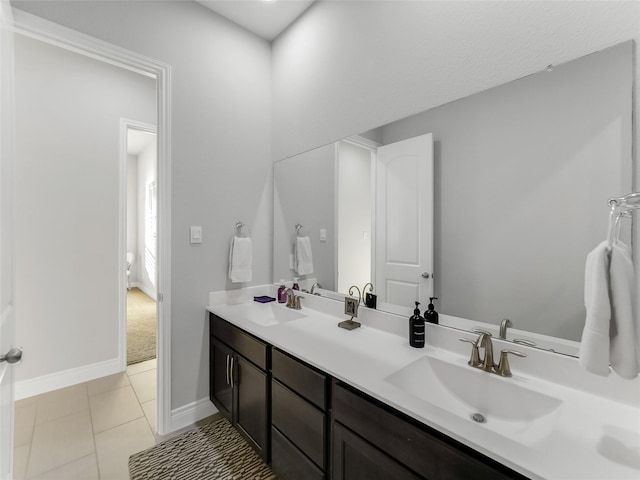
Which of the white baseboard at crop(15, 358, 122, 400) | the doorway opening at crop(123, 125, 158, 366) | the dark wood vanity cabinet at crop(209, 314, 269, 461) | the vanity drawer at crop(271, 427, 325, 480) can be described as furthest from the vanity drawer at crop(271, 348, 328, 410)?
the doorway opening at crop(123, 125, 158, 366)

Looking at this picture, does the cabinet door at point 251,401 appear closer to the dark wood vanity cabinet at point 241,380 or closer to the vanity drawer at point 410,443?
the dark wood vanity cabinet at point 241,380

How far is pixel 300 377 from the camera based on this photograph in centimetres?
124

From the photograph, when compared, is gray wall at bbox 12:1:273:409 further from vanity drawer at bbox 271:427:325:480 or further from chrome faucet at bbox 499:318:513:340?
chrome faucet at bbox 499:318:513:340

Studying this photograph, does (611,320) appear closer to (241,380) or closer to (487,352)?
(487,352)

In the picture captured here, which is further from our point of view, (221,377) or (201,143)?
(201,143)

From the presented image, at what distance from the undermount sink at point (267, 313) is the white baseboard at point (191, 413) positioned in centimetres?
70

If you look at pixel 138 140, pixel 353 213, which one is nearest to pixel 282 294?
pixel 353 213

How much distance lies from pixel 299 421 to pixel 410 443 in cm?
57

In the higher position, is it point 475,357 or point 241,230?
point 241,230

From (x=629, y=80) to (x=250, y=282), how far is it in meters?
2.18

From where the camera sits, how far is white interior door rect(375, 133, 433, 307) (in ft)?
4.60

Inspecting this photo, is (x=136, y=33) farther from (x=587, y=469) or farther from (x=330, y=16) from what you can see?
(x=587, y=469)

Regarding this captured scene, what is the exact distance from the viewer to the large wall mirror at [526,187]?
37.5 inches

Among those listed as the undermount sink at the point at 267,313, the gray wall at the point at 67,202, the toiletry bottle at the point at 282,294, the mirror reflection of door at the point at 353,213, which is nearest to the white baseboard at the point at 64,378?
the gray wall at the point at 67,202
